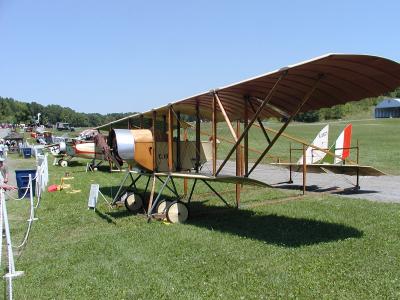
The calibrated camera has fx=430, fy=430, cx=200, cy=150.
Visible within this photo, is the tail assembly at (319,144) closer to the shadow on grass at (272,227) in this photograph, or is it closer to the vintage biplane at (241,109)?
the vintage biplane at (241,109)

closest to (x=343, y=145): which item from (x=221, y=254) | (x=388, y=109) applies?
(x=221, y=254)

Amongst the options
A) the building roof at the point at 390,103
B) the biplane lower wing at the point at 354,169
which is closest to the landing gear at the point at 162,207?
the biplane lower wing at the point at 354,169

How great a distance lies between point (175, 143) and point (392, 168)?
1426 centimetres

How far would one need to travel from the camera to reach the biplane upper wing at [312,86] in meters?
6.74

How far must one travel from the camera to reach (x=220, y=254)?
6922mm

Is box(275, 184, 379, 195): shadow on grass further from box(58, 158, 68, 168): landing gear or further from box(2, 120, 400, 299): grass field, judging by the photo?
box(58, 158, 68, 168): landing gear

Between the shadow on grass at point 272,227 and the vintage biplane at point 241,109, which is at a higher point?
the vintage biplane at point 241,109

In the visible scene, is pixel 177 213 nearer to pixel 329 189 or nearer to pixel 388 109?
pixel 329 189

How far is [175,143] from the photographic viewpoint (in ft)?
37.6

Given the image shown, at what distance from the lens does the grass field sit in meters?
5.43

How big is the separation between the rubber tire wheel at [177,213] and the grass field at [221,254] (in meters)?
0.31

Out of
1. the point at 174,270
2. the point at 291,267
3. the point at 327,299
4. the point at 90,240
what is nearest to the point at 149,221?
the point at 90,240

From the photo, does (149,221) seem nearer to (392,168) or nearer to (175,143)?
(175,143)

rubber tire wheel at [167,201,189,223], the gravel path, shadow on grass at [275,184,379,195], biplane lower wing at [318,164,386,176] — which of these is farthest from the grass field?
shadow on grass at [275,184,379,195]
